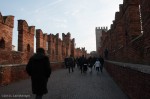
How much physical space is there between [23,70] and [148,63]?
10494 mm

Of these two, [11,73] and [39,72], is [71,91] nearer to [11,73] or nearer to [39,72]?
[39,72]

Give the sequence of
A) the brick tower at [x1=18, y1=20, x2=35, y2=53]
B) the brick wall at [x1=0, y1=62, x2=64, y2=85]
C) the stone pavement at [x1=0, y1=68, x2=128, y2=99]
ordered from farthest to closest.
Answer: the brick tower at [x1=18, y1=20, x2=35, y2=53] → the brick wall at [x1=0, y1=62, x2=64, y2=85] → the stone pavement at [x1=0, y1=68, x2=128, y2=99]

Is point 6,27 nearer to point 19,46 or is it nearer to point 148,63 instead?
point 19,46

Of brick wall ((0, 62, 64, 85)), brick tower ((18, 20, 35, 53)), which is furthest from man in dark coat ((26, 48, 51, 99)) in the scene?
brick tower ((18, 20, 35, 53))

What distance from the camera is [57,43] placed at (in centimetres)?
3114

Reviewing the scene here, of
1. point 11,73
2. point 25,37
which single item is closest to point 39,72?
point 11,73

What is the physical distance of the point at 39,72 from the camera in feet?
20.8

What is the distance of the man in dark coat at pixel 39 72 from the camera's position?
6.20 meters

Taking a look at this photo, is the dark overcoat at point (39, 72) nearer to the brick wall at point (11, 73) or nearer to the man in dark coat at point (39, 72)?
the man in dark coat at point (39, 72)

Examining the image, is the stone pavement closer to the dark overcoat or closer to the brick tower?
the dark overcoat

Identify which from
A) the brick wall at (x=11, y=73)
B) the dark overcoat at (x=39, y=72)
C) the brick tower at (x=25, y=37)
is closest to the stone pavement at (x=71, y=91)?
the brick wall at (x=11, y=73)

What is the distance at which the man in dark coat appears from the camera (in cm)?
620

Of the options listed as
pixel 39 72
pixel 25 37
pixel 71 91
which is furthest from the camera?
pixel 25 37

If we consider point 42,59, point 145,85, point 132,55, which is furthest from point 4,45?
point 145,85
